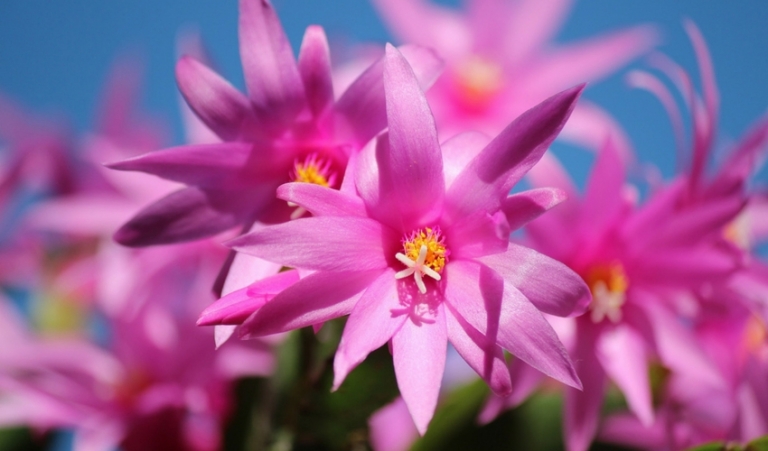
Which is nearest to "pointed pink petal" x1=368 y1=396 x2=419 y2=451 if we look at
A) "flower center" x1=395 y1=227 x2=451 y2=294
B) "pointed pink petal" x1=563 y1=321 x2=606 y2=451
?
"pointed pink petal" x1=563 y1=321 x2=606 y2=451

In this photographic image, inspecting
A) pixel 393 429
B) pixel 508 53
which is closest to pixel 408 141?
pixel 393 429

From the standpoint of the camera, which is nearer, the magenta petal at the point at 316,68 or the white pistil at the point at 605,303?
the magenta petal at the point at 316,68

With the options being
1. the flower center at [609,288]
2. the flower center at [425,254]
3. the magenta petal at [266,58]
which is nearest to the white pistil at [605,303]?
the flower center at [609,288]

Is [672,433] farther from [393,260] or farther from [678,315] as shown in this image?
[393,260]

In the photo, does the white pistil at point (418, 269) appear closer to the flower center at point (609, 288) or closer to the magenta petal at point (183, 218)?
the magenta petal at point (183, 218)

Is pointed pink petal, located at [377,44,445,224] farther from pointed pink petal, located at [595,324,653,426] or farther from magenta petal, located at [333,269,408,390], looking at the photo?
pointed pink petal, located at [595,324,653,426]

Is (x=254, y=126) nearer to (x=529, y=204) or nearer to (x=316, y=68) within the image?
(x=316, y=68)

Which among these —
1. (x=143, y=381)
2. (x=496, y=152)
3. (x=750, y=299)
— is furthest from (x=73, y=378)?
(x=750, y=299)

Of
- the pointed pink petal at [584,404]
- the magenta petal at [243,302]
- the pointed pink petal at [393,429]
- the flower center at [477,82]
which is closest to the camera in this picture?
the magenta petal at [243,302]
